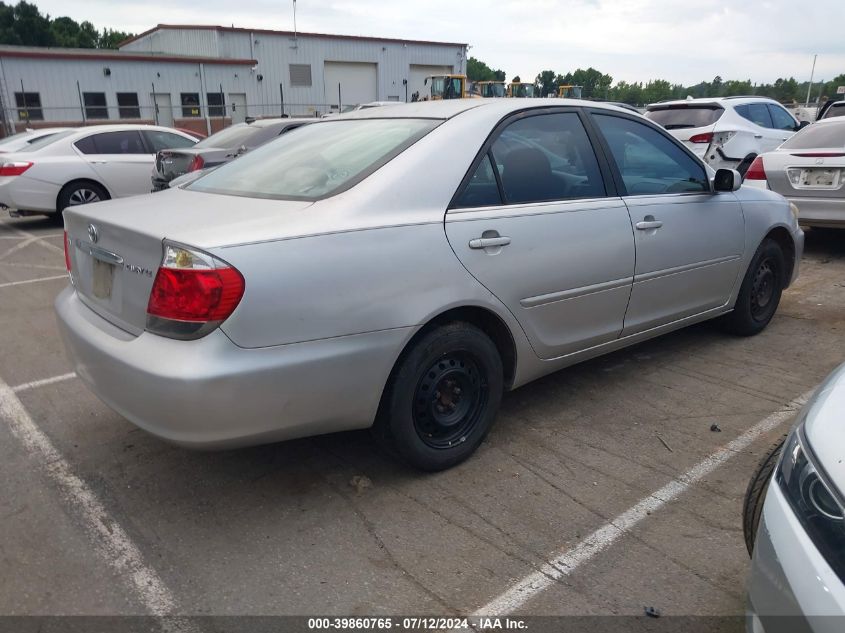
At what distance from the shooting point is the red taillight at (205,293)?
238 cm

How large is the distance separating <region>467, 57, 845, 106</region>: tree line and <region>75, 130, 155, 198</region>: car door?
61859mm

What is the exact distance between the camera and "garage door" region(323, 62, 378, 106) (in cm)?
3831

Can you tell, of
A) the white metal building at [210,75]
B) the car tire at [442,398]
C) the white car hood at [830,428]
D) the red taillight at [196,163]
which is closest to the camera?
the white car hood at [830,428]

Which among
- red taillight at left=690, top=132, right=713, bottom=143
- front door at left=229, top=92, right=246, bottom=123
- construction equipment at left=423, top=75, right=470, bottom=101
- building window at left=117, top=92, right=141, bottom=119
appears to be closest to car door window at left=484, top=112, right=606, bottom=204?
red taillight at left=690, top=132, right=713, bottom=143

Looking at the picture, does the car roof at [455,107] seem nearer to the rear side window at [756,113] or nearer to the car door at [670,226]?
the car door at [670,226]

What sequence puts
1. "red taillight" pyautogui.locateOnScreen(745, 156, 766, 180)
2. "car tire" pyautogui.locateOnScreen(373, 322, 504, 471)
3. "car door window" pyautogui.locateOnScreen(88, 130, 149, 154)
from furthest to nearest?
"car door window" pyautogui.locateOnScreen(88, 130, 149, 154) < "red taillight" pyautogui.locateOnScreen(745, 156, 766, 180) < "car tire" pyautogui.locateOnScreen(373, 322, 504, 471)

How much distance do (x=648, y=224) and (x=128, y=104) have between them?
3136cm

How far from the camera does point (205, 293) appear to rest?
2.38 meters

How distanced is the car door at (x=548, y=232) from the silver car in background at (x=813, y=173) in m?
4.62

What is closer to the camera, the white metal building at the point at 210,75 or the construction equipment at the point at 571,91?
the white metal building at the point at 210,75

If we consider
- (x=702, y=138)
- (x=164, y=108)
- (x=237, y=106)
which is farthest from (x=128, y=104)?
(x=702, y=138)

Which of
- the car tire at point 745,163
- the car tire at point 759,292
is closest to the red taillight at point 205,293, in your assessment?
the car tire at point 759,292

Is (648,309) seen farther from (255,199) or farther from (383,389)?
(255,199)

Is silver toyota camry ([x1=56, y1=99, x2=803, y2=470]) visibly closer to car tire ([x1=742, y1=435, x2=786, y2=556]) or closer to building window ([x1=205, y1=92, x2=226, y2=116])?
car tire ([x1=742, y1=435, x2=786, y2=556])
